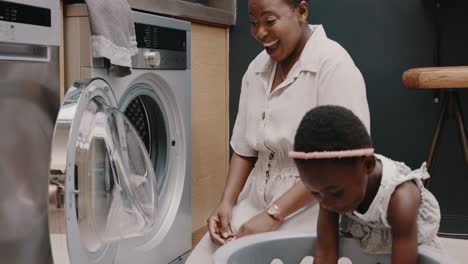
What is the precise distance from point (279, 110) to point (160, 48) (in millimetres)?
567

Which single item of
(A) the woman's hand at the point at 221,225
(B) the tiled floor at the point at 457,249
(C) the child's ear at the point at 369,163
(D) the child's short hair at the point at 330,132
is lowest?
(B) the tiled floor at the point at 457,249

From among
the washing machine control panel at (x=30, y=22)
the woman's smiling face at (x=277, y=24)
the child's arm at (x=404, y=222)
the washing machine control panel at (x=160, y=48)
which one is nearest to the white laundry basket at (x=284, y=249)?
the child's arm at (x=404, y=222)

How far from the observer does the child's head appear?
33.9 inches

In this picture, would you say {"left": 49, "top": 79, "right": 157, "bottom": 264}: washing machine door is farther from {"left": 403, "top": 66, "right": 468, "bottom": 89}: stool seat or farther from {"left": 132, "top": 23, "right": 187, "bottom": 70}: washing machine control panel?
{"left": 403, "top": 66, "right": 468, "bottom": 89}: stool seat

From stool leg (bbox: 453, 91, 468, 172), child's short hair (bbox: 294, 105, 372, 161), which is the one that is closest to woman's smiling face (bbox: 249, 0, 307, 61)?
child's short hair (bbox: 294, 105, 372, 161)

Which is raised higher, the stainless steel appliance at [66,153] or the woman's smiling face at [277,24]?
the woman's smiling face at [277,24]

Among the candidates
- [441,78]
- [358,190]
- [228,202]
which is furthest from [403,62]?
[358,190]

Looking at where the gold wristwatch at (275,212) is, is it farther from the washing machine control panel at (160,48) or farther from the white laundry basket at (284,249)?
the washing machine control panel at (160,48)

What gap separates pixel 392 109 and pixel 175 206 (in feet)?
3.69

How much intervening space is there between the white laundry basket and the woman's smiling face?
1.63ft

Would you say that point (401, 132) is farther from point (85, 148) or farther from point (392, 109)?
point (85, 148)

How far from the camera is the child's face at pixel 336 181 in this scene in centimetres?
87

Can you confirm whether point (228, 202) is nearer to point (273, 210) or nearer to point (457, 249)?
point (273, 210)

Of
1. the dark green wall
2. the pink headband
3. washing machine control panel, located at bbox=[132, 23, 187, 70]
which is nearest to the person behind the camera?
the pink headband
